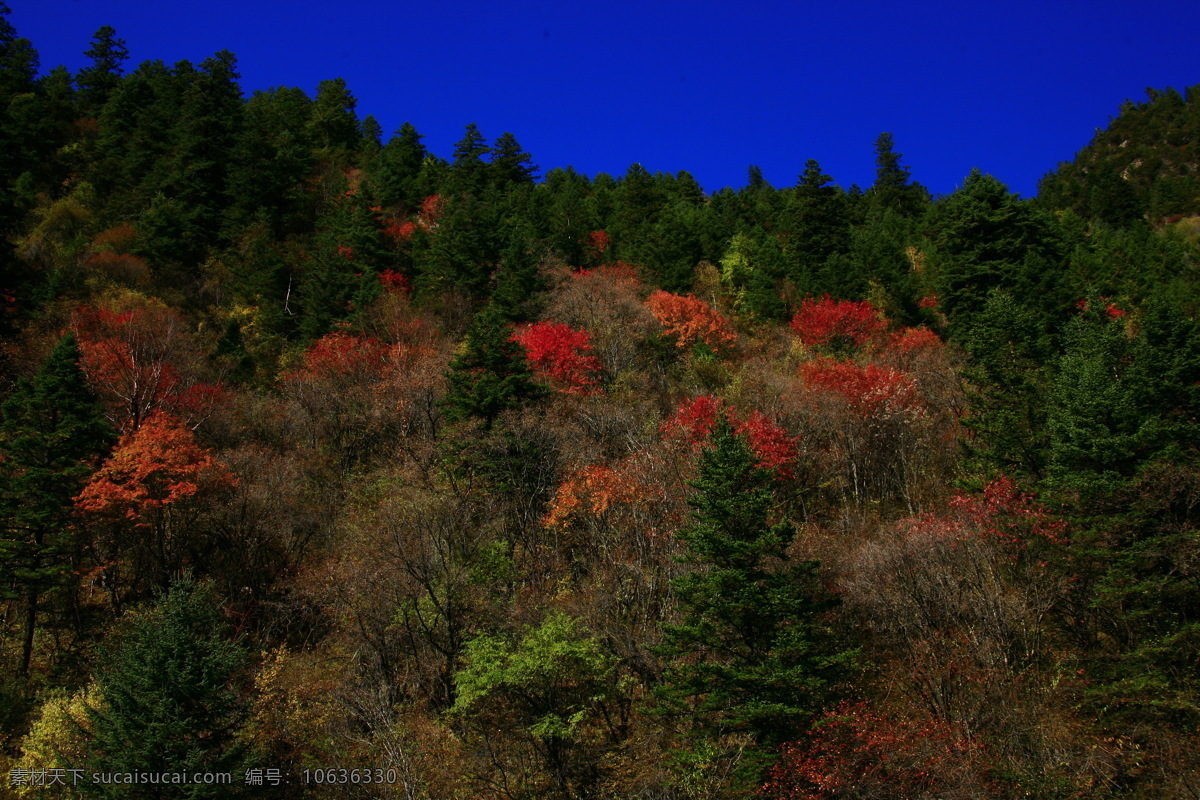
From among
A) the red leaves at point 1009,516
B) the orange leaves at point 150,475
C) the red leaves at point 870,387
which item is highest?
the red leaves at point 870,387

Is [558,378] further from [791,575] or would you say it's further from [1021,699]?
[1021,699]

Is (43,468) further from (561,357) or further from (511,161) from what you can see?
(511,161)

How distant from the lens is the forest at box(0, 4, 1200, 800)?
16.6 m

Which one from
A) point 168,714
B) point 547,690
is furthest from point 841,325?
point 168,714

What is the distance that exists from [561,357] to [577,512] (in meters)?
9.84

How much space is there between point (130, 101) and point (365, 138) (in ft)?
66.5

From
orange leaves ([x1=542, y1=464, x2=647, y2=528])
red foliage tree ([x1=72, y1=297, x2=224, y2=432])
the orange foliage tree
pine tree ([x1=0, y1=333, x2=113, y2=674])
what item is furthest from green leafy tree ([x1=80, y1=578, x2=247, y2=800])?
red foliage tree ([x1=72, y1=297, x2=224, y2=432])

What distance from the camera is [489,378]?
26.5 meters

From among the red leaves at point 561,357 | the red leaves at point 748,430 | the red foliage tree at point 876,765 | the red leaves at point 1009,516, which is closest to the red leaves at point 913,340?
the red leaves at point 748,430

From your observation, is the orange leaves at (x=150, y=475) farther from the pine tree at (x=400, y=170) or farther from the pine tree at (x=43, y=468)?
the pine tree at (x=400, y=170)

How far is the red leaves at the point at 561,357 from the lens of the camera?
31.3 m

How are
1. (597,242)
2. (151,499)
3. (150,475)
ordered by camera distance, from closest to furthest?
(151,499) < (150,475) < (597,242)

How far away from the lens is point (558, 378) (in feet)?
103

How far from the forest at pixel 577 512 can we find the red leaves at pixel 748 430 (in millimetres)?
197
